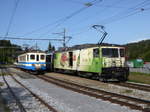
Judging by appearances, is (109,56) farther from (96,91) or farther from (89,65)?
(96,91)

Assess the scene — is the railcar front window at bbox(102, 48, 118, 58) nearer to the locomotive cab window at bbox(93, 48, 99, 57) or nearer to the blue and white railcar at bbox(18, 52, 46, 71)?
the locomotive cab window at bbox(93, 48, 99, 57)

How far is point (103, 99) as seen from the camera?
10.6 m

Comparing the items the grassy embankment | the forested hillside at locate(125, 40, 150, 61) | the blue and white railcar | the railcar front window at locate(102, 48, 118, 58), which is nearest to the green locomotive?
the railcar front window at locate(102, 48, 118, 58)

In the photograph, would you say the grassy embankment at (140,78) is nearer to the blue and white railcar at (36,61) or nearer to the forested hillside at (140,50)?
the blue and white railcar at (36,61)

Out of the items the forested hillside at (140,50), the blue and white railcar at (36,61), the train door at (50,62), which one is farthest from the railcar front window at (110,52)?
the forested hillside at (140,50)

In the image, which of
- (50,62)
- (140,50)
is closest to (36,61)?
(50,62)

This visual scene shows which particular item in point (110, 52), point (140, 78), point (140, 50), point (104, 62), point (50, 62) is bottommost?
point (140, 78)

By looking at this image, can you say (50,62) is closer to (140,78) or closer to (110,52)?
(140,78)

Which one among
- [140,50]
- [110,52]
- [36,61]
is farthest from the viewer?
[140,50]

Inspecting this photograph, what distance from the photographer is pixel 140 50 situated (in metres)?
81.6

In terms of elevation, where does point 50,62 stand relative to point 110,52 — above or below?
below

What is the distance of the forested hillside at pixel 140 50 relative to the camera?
7479 cm

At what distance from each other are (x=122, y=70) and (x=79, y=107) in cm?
960

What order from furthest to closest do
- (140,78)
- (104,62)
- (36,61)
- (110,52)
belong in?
1. (36,61)
2. (140,78)
3. (110,52)
4. (104,62)
